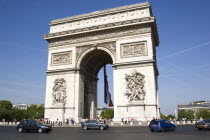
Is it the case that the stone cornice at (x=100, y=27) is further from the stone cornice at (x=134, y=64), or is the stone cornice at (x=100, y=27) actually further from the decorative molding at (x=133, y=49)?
the stone cornice at (x=134, y=64)

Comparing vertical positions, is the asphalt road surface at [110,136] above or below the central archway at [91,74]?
below

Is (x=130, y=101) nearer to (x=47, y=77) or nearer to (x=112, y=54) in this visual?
(x=112, y=54)

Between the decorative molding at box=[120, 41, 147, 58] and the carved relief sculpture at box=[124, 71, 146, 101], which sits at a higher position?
the decorative molding at box=[120, 41, 147, 58]

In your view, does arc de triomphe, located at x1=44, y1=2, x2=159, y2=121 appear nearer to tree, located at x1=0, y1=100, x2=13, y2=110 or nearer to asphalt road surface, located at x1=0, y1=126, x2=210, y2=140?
asphalt road surface, located at x1=0, y1=126, x2=210, y2=140

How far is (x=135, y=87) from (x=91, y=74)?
1016 centimetres

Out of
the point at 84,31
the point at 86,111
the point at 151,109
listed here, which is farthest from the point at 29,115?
the point at 151,109

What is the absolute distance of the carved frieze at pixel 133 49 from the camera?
25797 millimetres

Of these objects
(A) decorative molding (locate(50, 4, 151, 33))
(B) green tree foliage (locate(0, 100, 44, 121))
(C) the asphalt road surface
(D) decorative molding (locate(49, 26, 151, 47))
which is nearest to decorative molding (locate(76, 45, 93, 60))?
(D) decorative molding (locate(49, 26, 151, 47))

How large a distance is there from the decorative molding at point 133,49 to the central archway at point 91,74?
332 centimetres

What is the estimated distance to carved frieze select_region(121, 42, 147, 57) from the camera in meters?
25.8

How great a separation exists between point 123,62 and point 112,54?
2190 mm

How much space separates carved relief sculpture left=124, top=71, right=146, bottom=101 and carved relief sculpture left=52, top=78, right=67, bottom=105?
8314mm

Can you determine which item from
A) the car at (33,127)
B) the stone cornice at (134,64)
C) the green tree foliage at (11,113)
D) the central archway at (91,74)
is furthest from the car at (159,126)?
the green tree foliage at (11,113)

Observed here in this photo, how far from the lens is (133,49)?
26297 mm
